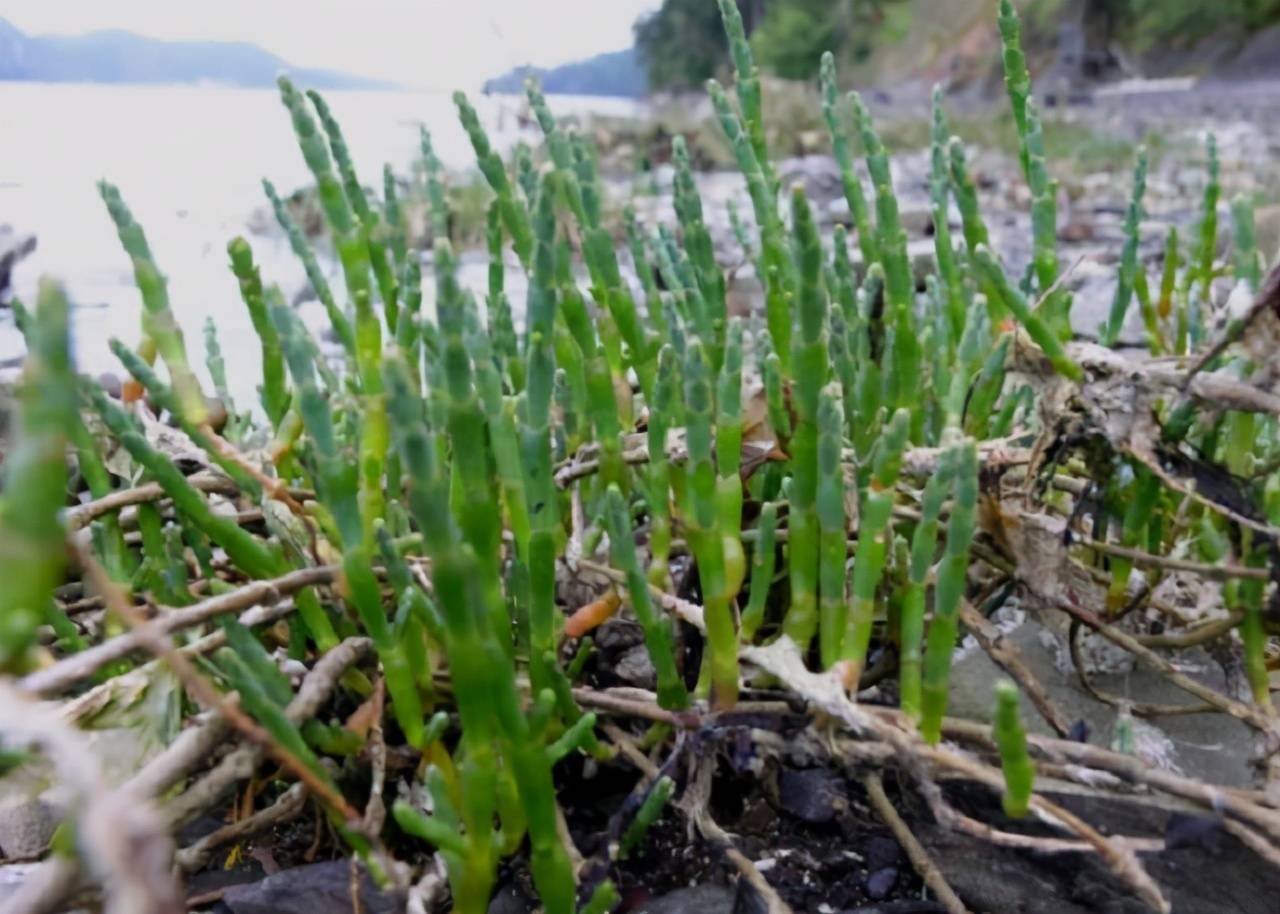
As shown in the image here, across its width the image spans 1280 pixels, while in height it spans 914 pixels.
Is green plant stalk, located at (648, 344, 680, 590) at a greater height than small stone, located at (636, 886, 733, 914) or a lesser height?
greater

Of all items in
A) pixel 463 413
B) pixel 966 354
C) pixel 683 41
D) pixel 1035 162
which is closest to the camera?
pixel 463 413

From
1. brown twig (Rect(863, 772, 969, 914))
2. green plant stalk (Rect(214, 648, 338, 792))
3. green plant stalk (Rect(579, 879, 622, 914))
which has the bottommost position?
brown twig (Rect(863, 772, 969, 914))

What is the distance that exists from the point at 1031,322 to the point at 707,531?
32 cm

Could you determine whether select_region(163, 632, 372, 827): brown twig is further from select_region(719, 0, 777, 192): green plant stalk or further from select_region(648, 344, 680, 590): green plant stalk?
select_region(719, 0, 777, 192): green plant stalk

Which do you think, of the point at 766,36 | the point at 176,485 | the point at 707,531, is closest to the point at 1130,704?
the point at 707,531

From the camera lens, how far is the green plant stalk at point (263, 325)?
2.68 feet

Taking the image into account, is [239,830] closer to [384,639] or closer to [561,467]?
[384,639]

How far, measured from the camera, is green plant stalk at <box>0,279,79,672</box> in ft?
1.03

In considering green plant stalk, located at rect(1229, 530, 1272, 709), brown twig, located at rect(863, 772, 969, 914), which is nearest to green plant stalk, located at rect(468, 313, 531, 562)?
brown twig, located at rect(863, 772, 969, 914)

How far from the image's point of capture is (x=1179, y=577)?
Answer: 1015 millimetres

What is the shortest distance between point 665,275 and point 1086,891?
0.72 m

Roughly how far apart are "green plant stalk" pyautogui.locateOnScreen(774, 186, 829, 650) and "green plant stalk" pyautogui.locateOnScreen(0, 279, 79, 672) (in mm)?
384

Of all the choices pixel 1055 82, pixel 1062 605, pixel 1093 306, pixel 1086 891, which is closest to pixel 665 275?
pixel 1062 605

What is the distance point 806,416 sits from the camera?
2.39 ft
